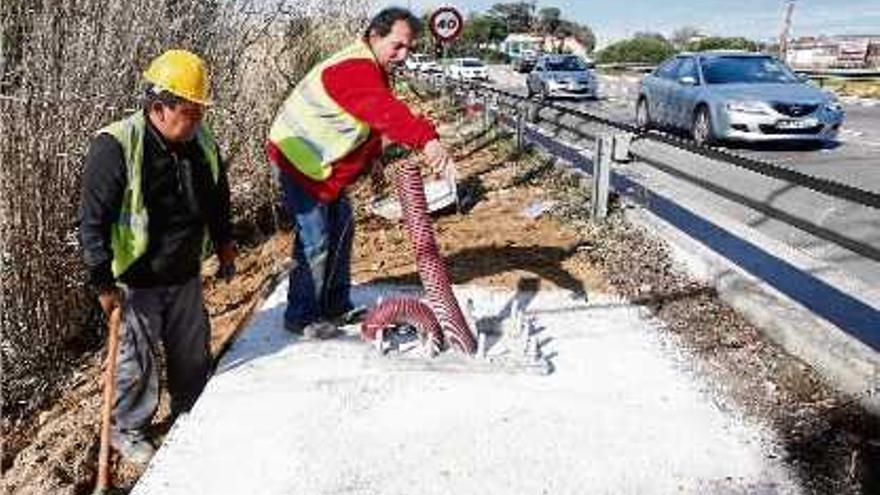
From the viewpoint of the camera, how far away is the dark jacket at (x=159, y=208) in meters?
4.08

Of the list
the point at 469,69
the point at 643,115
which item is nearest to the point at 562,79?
the point at 643,115

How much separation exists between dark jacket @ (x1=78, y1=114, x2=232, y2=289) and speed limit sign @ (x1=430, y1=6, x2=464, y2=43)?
17578 mm

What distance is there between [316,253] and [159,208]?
1.20 m

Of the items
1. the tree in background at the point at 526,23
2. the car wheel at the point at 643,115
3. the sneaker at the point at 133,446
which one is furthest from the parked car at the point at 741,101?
the tree in background at the point at 526,23

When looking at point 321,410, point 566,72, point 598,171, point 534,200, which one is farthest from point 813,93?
point 566,72

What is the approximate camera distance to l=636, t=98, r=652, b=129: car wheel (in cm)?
1984

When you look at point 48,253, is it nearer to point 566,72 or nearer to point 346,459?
point 346,459

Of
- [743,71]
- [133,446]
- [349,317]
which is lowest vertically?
[133,446]

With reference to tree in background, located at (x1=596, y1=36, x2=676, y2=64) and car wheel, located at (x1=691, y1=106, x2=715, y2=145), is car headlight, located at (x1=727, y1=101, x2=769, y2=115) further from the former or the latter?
tree in background, located at (x1=596, y1=36, x2=676, y2=64)

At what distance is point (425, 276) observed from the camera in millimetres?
5172

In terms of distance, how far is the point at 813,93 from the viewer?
53.3ft

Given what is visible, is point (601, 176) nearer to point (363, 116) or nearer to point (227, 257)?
point (363, 116)

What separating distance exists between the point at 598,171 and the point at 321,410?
14.0ft

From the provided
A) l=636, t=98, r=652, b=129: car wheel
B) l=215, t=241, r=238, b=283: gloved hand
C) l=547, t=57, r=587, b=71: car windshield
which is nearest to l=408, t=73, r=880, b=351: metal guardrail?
l=215, t=241, r=238, b=283: gloved hand
